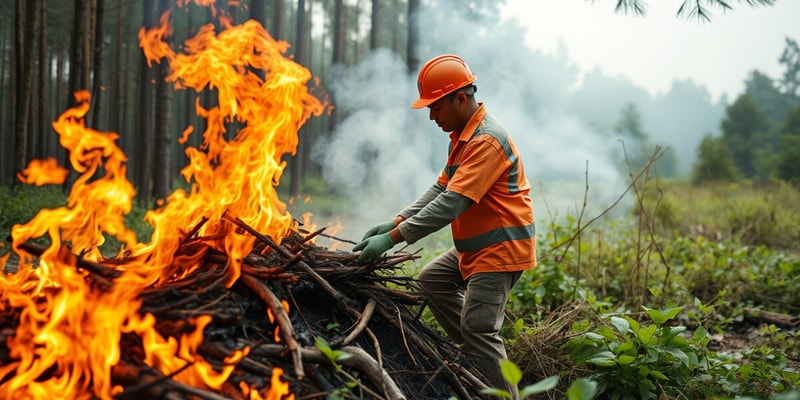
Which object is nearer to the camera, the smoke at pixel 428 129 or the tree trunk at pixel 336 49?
the smoke at pixel 428 129

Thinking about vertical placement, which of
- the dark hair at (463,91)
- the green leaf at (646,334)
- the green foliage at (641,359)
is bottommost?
the green foliage at (641,359)

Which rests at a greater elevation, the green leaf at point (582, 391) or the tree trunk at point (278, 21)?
the tree trunk at point (278, 21)

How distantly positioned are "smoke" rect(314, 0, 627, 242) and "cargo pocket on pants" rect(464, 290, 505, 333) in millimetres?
2795

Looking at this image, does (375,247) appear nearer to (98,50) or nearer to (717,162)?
(98,50)

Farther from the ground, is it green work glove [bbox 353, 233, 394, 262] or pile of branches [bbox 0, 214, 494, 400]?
green work glove [bbox 353, 233, 394, 262]

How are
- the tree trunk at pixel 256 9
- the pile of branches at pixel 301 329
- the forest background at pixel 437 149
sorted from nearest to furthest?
1. the pile of branches at pixel 301 329
2. the forest background at pixel 437 149
3. the tree trunk at pixel 256 9

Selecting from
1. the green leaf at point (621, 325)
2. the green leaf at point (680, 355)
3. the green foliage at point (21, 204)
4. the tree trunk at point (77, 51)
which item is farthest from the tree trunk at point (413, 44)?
the green leaf at point (680, 355)

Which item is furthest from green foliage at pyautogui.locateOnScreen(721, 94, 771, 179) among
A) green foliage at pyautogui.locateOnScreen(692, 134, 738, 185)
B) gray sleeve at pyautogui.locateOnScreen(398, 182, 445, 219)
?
gray sleeve at pyautogui.locateOnScreen(398, 182, 445, 219)

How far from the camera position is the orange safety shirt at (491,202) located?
137 inches

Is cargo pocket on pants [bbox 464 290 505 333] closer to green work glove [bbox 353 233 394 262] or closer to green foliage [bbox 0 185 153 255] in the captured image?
green work glove [bbox 353 233 394 262]

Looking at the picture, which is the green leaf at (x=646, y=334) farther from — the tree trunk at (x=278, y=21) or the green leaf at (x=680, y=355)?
the tree trunk at (x=278, y=21)

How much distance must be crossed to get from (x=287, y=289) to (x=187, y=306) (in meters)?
0.63

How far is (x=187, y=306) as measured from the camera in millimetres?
2863

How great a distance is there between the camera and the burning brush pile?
2.62 metres
